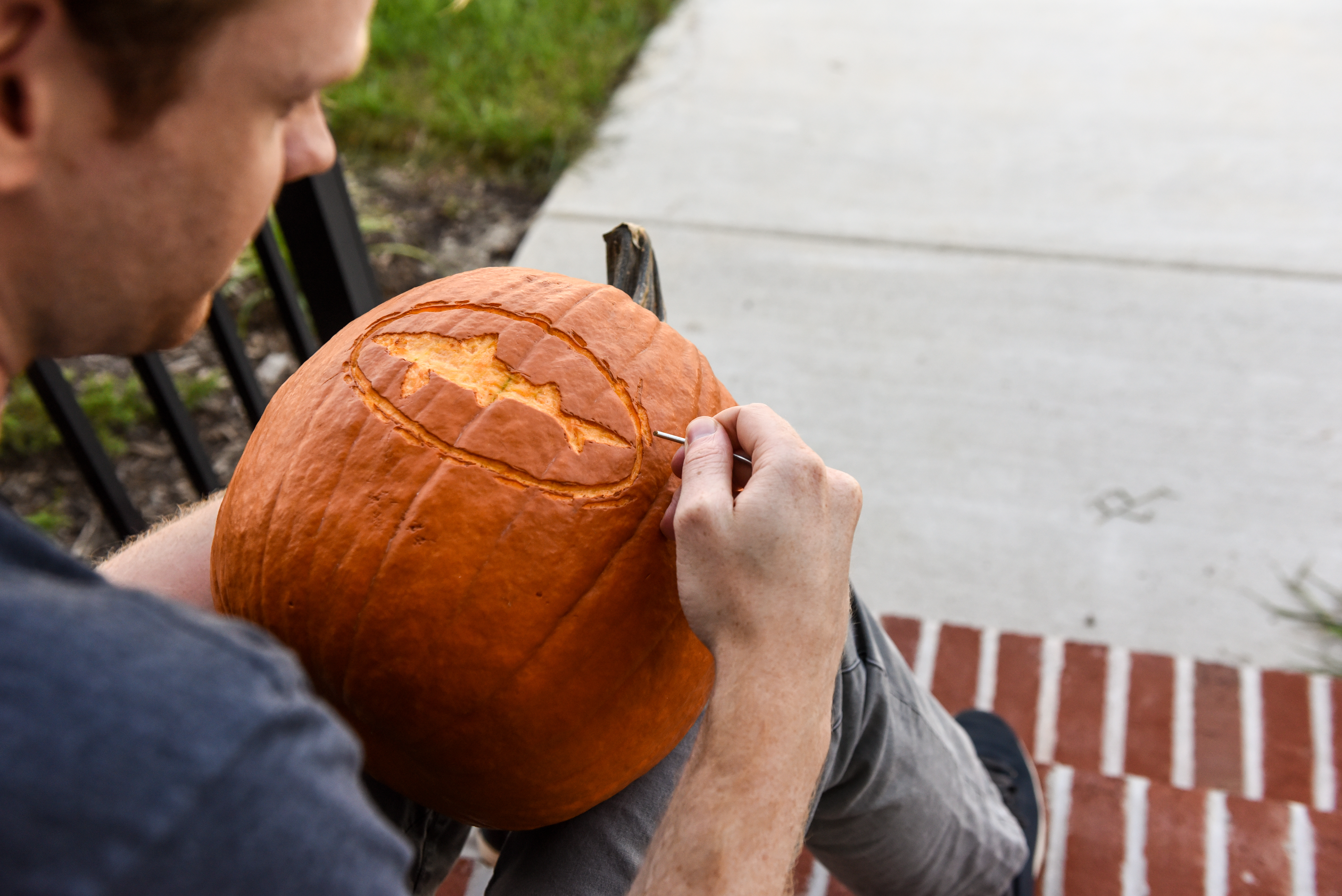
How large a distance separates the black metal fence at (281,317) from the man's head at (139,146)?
101 cm

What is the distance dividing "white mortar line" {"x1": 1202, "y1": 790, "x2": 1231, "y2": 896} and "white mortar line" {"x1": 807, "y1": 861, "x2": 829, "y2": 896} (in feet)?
1.95

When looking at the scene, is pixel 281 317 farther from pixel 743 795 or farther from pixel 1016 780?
pixel 1016 780

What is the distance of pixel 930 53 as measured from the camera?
3.81 m

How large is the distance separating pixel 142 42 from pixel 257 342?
7.87 feet

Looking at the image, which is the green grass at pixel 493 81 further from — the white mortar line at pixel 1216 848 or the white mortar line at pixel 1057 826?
the white mortar line at pixel 1216 848

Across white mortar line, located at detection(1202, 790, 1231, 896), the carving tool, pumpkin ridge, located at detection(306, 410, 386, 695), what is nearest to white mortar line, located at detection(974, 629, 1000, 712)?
white mortar line, located at detection(1202, 790, 1231, 896)

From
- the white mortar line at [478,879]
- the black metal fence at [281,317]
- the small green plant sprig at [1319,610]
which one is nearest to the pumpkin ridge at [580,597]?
the white mortar line at [478,879]

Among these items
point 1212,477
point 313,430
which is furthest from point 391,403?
point 1212,477

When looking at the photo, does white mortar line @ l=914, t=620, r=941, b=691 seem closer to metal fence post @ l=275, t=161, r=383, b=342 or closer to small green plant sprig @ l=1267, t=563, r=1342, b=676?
small green plant sprig @ l=1267, t=563, r=1342, b=676

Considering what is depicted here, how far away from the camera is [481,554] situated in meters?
0.98

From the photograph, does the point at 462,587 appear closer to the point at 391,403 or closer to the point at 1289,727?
the point at 391,403

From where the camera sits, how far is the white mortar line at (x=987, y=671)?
1.93 metres

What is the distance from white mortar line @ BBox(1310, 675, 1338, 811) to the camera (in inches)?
67.7

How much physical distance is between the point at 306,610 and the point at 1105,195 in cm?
294
